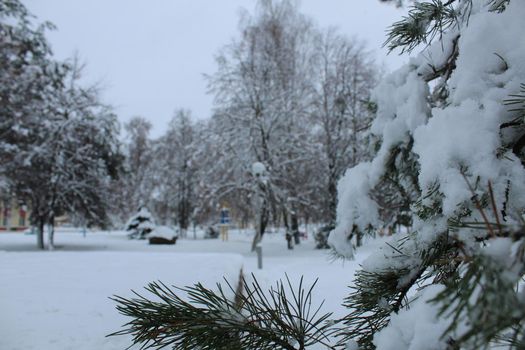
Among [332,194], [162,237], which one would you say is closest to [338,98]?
[332,194]

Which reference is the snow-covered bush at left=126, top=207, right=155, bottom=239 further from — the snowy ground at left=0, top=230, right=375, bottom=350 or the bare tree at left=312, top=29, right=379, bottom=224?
the snowy ground at left=0, top=230, right=375, bottom=350

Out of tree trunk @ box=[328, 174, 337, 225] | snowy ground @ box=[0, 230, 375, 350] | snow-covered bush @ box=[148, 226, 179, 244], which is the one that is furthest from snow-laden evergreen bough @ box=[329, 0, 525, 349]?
snow-covered bush @ box=[148, 226, 179, 244]

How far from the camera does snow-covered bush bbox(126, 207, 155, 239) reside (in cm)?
2760

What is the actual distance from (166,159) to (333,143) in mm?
18389

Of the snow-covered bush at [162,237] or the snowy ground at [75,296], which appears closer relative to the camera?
the snowy ground at [75,296]

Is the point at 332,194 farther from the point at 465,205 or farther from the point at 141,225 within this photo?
the point at 141,225

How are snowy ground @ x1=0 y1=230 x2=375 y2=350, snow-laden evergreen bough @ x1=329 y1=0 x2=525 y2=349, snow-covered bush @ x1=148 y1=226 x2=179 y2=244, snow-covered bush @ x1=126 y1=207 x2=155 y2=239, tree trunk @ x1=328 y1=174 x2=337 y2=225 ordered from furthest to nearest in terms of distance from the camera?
snow-covered bush @ x1=126 y1=207 x2=155 y2=239, snow-covered bush @ x1=148 y1=226 x2=179 y2=244, tree trunk @ x1=328 y1=174 x2=337 y2=225, snowy ground @ x1=0 y1=230 x2=375 y2=350, snow-laden evergreen bough @ x1=329 y1=0 x2=525 y2=349

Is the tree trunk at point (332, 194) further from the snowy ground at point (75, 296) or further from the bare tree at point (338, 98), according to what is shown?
the snowy ground at point (75, 296)

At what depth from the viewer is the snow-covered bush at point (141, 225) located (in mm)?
27600

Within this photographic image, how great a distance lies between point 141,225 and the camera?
2811 centimetres

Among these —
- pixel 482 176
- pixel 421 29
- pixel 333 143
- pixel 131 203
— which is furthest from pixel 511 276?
pixel 131 203

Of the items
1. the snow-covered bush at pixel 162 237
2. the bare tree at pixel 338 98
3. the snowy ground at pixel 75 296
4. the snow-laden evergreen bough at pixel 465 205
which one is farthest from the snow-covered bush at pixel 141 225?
the snow-laden evergreen bough at pixel 465 205

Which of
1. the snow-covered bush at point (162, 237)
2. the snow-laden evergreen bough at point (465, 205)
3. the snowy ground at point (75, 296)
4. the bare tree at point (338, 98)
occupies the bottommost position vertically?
the snow-covered bush at point (162, 237)

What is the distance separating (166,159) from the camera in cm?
3162
